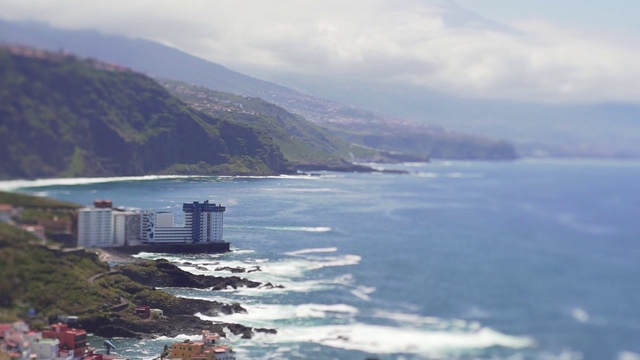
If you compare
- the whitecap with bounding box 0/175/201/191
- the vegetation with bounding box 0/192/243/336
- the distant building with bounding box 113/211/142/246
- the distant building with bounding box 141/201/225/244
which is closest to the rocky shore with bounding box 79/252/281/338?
the vegetation with bounding box 0/192/243/336

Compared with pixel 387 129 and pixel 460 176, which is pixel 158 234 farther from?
A: pixel 460 176

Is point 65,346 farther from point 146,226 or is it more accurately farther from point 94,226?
point 146,226

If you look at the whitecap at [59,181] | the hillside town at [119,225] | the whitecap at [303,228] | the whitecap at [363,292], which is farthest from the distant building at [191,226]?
the whitecap at [363,292]

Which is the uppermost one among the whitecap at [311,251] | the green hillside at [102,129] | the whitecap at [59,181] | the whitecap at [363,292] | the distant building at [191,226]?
the green hillside at [102,129]

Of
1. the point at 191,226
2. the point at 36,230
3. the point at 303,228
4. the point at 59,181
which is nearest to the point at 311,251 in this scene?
the point at 303,228

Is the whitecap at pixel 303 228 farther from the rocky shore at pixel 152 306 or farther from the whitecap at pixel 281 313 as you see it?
the rocky shore at pixel 152 306

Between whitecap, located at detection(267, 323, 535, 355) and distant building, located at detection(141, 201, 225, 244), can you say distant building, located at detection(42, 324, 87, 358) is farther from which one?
whitecap, located at detection(267, 323, 535, 355)
